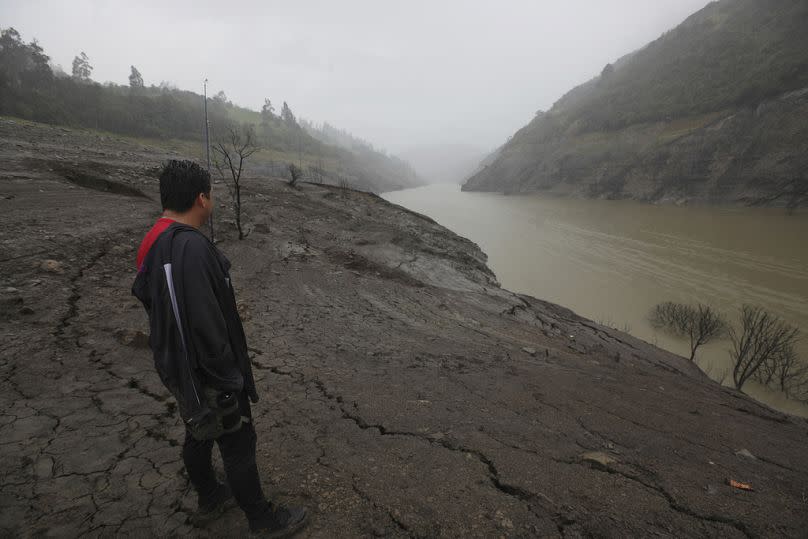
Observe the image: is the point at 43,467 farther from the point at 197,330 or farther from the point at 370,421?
the point at 370,421

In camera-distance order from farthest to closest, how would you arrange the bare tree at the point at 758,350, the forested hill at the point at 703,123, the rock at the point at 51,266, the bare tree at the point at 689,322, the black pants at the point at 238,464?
the forested hill at the point at 703,123 → the bare tree at the point at 689,322 → the bare tree at the point at 758,350 → the rock at the point at 51,266 → the black pants at the point at 238,464

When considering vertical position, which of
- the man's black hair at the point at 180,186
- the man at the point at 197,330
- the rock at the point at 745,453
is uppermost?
the man's black hair at the point at 180,186

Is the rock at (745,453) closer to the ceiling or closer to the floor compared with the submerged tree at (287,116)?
closer to the floor

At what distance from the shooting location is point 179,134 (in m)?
45.6

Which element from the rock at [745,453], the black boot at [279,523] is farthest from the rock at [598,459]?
the black boot at [279,523]

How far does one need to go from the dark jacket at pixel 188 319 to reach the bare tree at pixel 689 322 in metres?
13.4

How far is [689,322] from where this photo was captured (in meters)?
12.7

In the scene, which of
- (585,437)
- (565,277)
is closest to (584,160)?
(565,277)

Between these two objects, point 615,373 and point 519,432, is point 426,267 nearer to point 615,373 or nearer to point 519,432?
point 615,373

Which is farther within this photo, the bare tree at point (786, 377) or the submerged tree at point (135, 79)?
the submerged tree at point (135, 79)

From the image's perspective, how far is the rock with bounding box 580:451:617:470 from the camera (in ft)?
9.76

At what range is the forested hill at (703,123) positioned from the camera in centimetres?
3450

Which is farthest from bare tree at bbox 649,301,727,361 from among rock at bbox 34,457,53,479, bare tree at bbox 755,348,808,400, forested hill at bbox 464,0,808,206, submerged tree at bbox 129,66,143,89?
submerged tree at bbox 129,66,143,89

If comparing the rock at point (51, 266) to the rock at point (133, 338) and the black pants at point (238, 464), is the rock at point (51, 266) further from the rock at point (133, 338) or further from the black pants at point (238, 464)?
the black pants at point (238, 464)
